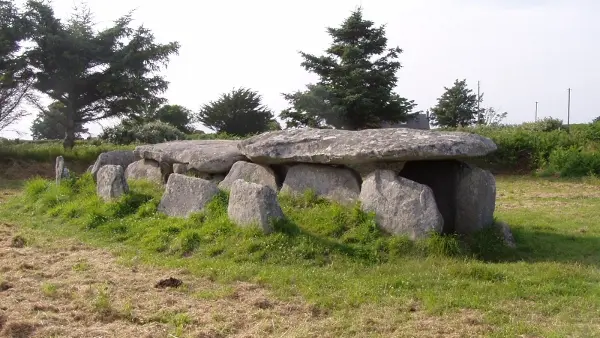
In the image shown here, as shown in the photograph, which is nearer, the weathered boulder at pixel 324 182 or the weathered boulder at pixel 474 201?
the weathered boulder at pixel 474 201

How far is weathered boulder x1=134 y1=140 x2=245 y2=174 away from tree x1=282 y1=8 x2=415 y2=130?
1665cm

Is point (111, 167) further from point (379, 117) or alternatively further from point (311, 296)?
point (379, 117)

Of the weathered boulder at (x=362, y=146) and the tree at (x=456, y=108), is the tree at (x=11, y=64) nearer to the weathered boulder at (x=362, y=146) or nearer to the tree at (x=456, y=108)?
the weathered boulder at (x=362, y=146)

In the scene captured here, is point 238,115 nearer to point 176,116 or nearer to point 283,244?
point 176,116

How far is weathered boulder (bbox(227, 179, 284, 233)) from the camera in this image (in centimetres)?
900

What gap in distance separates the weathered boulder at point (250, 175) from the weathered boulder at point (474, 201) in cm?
336

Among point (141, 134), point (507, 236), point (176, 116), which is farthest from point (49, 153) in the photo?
point (176, 116)

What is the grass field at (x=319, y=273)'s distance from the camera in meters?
5.95

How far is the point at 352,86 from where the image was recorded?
3073 cm

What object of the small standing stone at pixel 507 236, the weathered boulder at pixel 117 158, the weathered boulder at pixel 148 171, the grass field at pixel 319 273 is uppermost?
the weathered boulder at pixel 117 158

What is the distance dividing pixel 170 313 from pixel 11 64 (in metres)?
21.6

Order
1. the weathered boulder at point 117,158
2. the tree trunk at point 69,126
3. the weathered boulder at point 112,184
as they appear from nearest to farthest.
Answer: the weathered boulder at point 112,184
the weathered boulder at point 117,158
the tree trunk at point 69,126

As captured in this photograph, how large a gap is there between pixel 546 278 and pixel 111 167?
8.35m

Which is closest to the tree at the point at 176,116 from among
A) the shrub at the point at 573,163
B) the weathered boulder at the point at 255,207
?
the shrub at the point at 573,163
